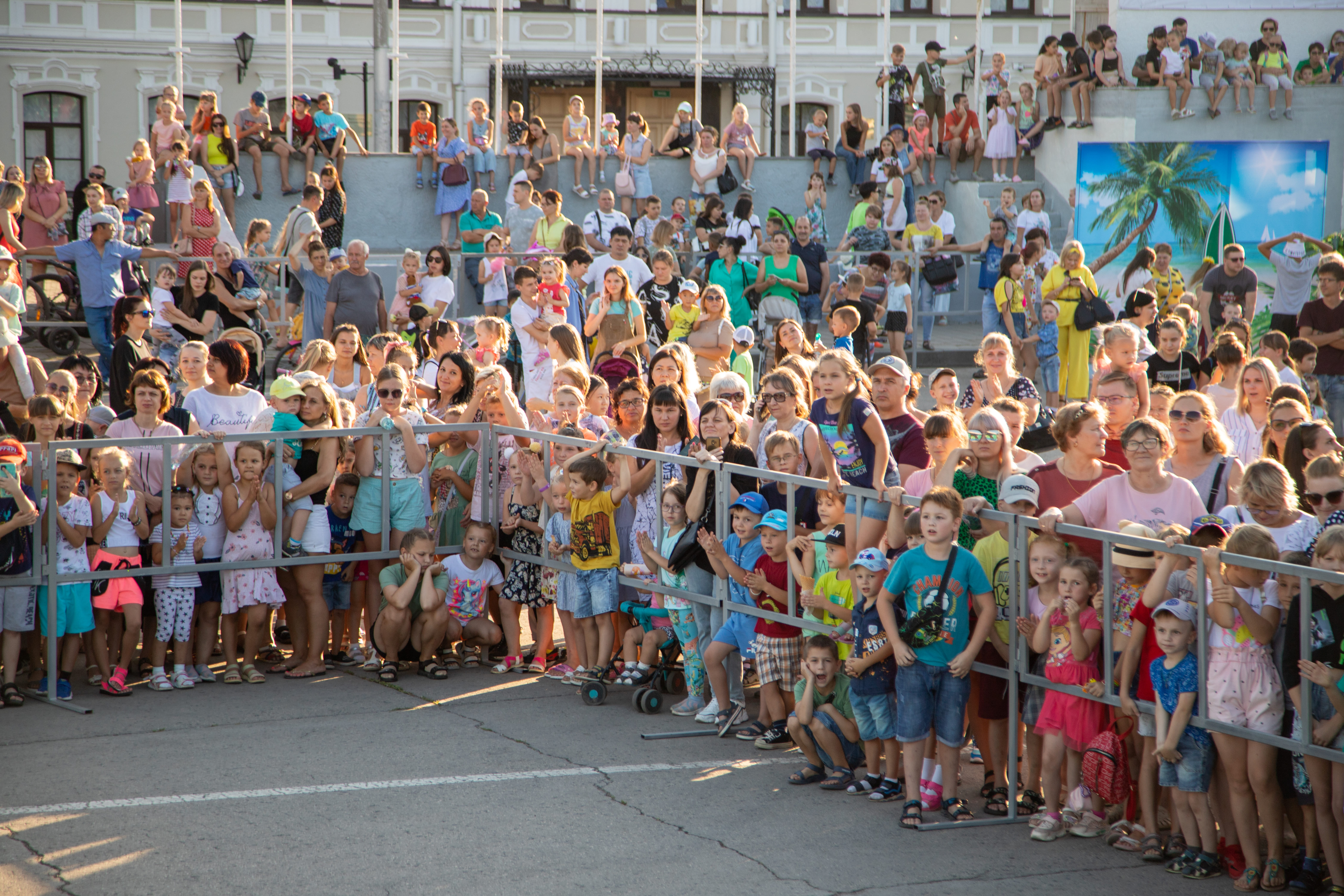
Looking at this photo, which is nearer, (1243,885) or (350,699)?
(1243,885)

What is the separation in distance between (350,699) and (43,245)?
32.8 feet

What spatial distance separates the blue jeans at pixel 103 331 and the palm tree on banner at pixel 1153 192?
14428mm

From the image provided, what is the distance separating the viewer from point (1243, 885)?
17.9 ft

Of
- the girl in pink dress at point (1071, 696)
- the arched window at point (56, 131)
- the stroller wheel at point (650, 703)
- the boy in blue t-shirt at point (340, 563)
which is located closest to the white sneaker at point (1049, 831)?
the girl in pink dress at point (1071, 696)

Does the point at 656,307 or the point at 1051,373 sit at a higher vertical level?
the point at 656,307

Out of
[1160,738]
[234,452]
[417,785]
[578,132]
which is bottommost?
[417,785]

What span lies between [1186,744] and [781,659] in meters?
2.24

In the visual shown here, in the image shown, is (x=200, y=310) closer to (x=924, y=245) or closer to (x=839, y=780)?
(x=839, y=780)

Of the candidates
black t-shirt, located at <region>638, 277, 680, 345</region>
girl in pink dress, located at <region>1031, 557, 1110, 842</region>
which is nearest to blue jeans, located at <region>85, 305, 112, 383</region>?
black t-shirt, located at <region>638, 277, 680, 345</region>

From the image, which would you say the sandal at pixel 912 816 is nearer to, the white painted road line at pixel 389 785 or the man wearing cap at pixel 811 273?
the white painted road line at pixel 389 785

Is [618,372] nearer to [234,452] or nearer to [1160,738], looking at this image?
[234,452]

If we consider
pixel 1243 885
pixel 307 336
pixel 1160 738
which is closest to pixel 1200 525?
pixel 1160 738

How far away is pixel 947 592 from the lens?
20.7ft

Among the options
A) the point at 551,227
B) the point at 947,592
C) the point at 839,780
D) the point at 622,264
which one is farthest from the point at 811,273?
the point at 947,592
